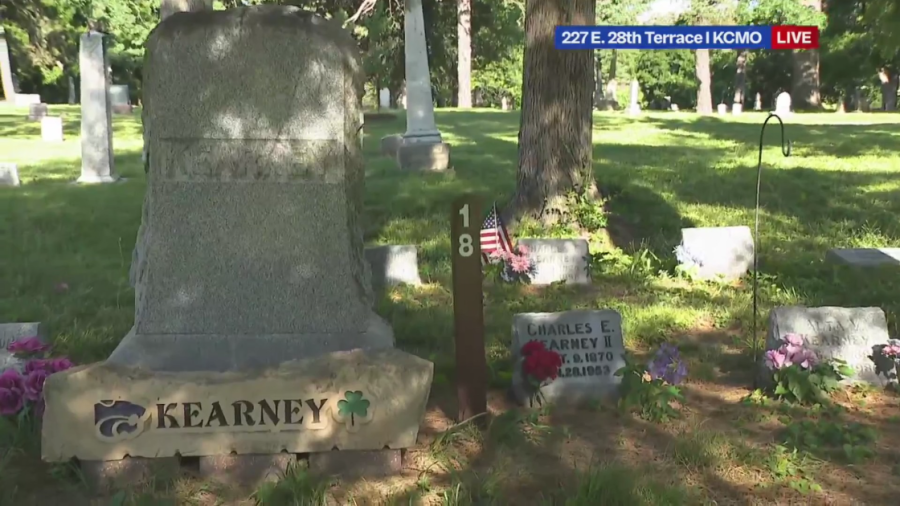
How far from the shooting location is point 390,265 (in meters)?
6.69

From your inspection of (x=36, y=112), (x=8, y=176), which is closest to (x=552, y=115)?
(x=8, y=176)

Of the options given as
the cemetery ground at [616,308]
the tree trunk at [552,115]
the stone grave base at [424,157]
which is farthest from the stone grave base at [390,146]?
the tree trunk at [552,115]

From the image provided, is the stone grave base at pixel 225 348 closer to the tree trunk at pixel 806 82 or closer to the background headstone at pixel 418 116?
the background headstone at pixel 418 116

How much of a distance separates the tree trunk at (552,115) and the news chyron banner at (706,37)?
196 centimetres

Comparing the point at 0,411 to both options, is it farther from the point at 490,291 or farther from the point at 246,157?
the point at 490,291

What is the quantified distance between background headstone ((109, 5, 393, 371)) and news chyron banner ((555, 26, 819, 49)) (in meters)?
2.02

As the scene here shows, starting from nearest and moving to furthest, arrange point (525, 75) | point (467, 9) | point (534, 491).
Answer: point (534, 491) < point (525, 75) < point (467, 9)

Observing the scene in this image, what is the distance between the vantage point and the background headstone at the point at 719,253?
7.00 meters

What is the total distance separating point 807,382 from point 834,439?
465 millimetres

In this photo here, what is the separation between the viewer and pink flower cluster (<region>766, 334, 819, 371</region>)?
4285 millimetres

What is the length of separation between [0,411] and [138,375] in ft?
2.64

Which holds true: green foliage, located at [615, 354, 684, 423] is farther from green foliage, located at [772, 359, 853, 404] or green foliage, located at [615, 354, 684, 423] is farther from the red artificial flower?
green foliage, located at [772, 359, 853, 404]

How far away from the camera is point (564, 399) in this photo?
4.28m

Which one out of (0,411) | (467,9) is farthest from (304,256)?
(467,9)
